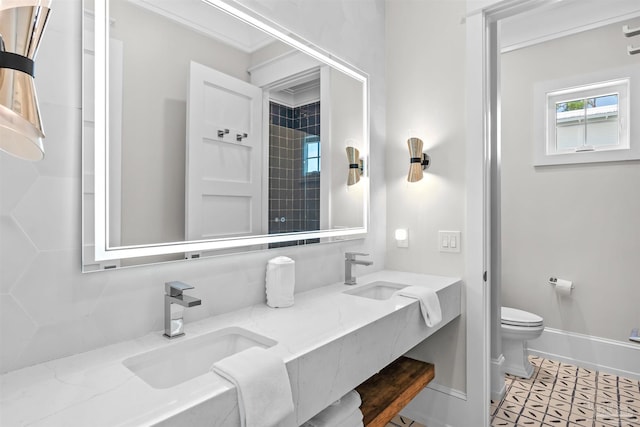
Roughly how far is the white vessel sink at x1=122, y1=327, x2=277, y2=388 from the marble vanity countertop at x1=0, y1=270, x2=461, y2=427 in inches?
1.0

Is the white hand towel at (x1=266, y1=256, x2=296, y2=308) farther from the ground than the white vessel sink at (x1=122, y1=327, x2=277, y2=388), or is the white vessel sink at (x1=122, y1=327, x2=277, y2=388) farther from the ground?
the white hand towel at (x1=266, y1=256, x2=296, y2=308)

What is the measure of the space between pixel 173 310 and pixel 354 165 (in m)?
1.28

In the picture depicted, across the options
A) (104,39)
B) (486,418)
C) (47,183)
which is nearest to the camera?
(47,183)

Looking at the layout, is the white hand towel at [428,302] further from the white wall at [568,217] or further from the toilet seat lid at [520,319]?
the white wall at [568,217]

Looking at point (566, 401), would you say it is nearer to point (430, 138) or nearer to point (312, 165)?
point (430, 138)

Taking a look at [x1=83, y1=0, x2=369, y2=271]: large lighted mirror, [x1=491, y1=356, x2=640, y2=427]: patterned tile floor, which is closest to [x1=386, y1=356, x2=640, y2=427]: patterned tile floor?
[x1=491, y1=356, x2=640, y2=427]: patterned tile floor

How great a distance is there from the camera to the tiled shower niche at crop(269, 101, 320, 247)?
62.9 inches

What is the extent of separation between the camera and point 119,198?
109cm

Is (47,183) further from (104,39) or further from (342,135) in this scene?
(342,135)

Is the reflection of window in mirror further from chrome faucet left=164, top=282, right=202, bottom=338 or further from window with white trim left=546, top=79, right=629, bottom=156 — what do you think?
window with white trim left=546, top=79, right=629, bottom=156

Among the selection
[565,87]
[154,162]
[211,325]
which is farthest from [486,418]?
[565,87]

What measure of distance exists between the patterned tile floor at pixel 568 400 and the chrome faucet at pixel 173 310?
6.19 ft

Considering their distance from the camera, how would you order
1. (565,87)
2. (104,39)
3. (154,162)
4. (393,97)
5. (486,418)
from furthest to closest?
(565,87), (393,97), (486,418), (154,162), (104,39)

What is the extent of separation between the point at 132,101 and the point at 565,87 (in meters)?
3.19
